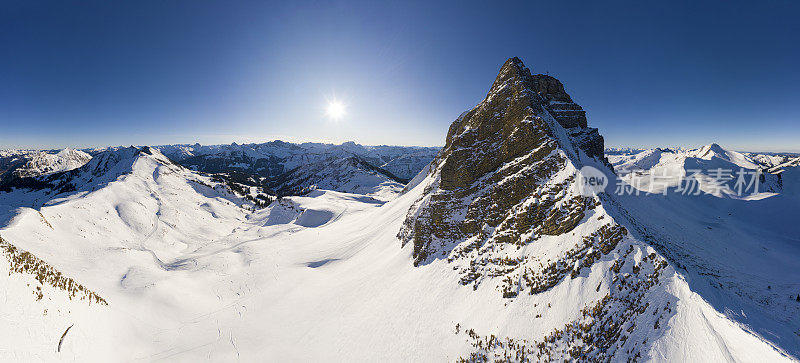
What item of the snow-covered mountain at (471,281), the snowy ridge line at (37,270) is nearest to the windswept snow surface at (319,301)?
the snow-covered mountain at (471,281)

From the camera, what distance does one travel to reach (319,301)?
31109 mm

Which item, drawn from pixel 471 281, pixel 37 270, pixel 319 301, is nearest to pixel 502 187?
pixel 471 281

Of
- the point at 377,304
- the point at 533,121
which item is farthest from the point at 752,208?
the point at 377,304

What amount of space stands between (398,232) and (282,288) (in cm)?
1892

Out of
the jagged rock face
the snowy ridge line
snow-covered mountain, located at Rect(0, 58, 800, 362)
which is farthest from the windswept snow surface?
the jagged rock face

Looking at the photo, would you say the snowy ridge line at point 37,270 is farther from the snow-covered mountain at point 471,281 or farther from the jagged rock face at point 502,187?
the jagged rock face at point 502,187

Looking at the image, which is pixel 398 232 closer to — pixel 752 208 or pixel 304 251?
pixel 304 251

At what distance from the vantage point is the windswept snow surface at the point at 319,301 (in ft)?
45.3

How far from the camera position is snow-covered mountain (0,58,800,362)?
1441cm

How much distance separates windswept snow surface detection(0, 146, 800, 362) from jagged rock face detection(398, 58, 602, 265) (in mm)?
2246

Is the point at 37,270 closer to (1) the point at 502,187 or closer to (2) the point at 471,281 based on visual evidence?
(2) the point at 471,281

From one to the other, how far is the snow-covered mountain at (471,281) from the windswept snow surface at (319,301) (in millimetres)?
139

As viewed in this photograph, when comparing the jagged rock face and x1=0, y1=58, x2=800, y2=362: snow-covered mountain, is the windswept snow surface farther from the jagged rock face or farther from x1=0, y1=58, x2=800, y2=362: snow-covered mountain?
the jagged rock face

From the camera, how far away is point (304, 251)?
49.5m
